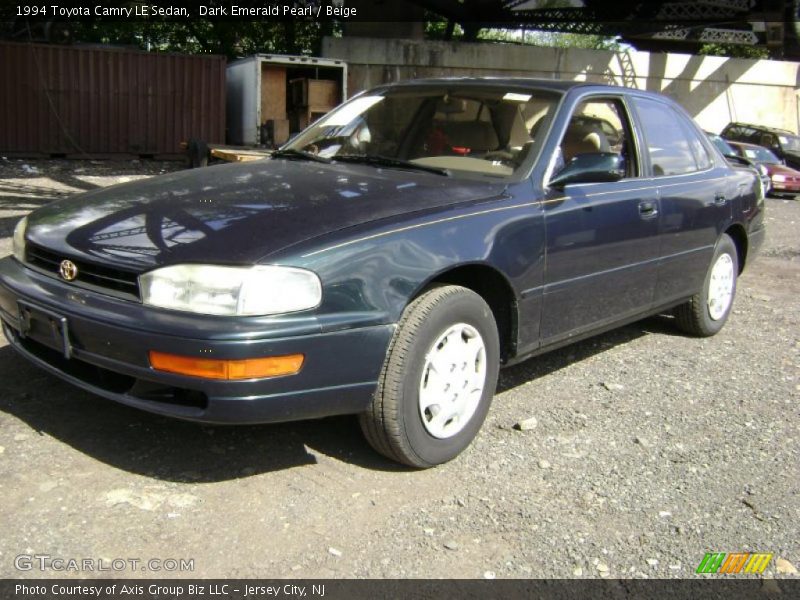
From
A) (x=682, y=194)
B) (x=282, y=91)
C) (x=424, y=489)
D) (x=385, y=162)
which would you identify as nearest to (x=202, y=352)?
(x=424, y=489)

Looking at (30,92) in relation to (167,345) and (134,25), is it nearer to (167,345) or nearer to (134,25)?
(134,25)

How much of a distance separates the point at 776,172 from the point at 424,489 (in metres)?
17.9

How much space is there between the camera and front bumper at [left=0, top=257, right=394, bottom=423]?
2.72 metres

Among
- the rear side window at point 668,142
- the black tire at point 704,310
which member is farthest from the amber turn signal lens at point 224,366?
the black tire at point 704,310

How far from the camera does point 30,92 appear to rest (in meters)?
16.5

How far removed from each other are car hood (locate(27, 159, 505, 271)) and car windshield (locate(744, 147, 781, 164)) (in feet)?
57.4

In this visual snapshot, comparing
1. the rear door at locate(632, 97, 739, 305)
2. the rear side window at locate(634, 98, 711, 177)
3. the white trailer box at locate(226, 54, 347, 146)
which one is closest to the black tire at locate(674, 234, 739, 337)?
the rear door at locate(632, 97, 739, 305)

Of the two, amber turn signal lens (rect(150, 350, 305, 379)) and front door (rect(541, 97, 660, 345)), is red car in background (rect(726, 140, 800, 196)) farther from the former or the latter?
amber turn signal lens (rect(150, 350, 305, 379))

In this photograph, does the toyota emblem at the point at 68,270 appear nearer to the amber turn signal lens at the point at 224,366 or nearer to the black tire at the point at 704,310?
the amber turn signal lens at the point at 224,366

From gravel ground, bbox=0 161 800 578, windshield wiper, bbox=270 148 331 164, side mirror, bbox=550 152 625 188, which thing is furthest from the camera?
windshield wiper, bbox=270 148 331 164

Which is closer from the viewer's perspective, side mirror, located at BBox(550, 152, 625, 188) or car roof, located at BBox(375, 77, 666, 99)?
side mirror, located at BBox(550, 152, 625, 188)

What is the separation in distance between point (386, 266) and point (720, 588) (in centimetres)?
159

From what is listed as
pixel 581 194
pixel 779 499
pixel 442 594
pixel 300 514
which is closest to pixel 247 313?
pixel 300 514

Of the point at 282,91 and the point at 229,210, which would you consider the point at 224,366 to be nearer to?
the point at 229,210
